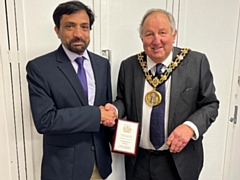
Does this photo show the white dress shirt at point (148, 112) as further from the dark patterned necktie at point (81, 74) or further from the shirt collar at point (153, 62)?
the dark patterned necktie at point (81, 74)

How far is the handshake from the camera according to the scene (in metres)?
1.34

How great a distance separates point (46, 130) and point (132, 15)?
912mm

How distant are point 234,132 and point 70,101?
139 cm

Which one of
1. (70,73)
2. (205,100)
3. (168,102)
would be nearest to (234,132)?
(205,100)

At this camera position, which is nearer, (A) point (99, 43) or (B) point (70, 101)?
(B) point (70, 101)

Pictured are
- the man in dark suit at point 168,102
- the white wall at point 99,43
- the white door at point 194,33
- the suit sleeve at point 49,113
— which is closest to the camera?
the suit sleeve at point 49,113

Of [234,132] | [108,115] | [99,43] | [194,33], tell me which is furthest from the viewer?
[234,132]

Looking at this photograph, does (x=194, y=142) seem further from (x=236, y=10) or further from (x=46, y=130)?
(x=236, y=10)

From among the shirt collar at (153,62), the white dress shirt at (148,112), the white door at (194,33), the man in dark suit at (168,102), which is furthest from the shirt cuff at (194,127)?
the white door at (194,33)

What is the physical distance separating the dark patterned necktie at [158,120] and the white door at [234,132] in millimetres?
777

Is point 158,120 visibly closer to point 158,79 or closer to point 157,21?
point 158,79

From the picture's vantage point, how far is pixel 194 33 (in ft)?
5.87

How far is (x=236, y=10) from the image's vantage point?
180cm

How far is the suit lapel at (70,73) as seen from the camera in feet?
4.25
